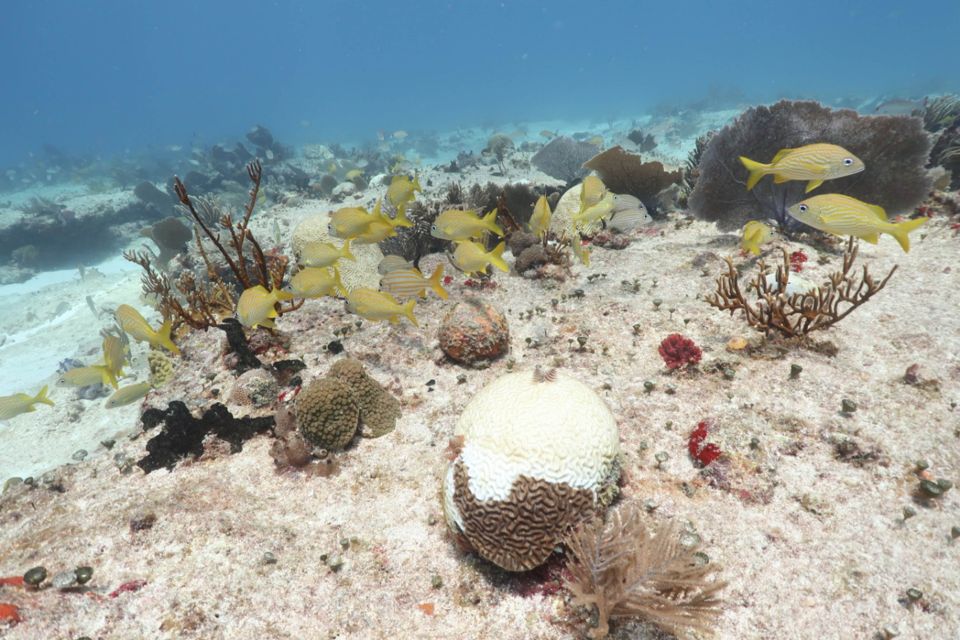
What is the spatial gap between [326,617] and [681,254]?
6737 millimetres

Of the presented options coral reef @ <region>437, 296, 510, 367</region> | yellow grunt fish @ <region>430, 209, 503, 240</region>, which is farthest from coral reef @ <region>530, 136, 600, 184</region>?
coral reef @ <region>437, 296, 510, 367</region>

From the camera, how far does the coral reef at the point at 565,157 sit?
50.7 ft

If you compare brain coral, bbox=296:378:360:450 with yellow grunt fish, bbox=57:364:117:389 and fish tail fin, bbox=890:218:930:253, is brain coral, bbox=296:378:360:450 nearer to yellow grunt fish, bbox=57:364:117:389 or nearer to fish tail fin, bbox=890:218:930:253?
yellow grunt fish, bbox=57:364:117:389

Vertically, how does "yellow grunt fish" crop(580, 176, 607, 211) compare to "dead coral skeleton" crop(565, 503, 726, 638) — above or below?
above

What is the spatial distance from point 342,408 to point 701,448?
3.16 meters

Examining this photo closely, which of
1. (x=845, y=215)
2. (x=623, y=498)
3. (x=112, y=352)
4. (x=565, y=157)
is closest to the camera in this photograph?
(x=623, y=498)

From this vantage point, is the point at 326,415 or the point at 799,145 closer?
the point at 326,415

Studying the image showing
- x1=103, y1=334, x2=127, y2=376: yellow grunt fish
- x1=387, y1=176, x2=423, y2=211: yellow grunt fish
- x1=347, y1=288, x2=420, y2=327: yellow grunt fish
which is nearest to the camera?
x1=347, y1=288, x2=420, y2=327: yellow grunt fish

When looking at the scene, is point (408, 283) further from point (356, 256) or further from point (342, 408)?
point (356, 256)

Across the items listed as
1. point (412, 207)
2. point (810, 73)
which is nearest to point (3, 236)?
point (412, 207)

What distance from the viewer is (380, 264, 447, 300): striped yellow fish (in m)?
4.46

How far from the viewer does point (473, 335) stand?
194 inches

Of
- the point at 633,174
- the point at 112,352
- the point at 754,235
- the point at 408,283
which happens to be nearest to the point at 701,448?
the point at 754,235

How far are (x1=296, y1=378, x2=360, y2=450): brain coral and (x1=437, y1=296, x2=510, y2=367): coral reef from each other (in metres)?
1.43
